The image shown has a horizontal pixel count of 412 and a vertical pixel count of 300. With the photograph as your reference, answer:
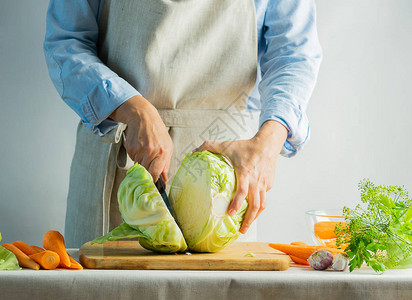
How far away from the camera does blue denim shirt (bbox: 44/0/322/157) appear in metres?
1.31

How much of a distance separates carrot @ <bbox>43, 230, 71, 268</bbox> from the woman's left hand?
379 mm

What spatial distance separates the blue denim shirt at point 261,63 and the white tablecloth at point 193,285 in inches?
21.0

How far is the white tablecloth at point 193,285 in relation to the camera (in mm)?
846

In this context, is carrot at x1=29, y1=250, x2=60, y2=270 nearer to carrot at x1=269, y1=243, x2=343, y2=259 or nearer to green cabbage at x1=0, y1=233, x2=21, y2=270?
green cabbage at x1=0, y1=233, x2=21, y2=270

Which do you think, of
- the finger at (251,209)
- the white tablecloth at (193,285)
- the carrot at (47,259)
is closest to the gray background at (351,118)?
the finger at (251,209)

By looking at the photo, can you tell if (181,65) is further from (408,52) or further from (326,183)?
(408,52)

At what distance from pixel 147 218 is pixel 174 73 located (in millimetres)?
554

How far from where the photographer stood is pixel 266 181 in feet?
4.02

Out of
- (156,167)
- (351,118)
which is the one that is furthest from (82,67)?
(351,118)

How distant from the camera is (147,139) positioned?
1.20 metres

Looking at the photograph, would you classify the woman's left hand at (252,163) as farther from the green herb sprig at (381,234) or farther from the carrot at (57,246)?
the carrot at (57,246)

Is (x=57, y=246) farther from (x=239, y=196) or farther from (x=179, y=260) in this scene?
(x=239, y=196)

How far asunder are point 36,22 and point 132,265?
4.73 feet

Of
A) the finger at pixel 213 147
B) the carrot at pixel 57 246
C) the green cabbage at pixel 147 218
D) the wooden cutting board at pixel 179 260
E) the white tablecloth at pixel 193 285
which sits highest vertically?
the finger at pixel 213 147
